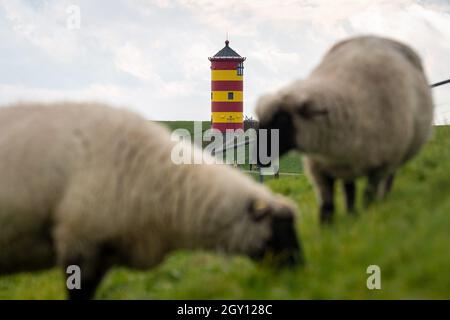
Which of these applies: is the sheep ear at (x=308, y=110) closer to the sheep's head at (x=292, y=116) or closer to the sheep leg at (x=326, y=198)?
the sheep's head at (x=292, y=116)

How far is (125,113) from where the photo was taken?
651 cm

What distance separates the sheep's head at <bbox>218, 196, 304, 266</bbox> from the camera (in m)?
5.71

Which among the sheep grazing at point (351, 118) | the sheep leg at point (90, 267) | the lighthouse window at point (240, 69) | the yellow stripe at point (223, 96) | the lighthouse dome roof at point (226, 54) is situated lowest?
the sheep leg at point (90, 267)

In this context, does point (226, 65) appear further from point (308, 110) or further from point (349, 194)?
point (308, 110)

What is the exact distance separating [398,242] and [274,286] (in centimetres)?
103

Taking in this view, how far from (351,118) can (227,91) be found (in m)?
36.7

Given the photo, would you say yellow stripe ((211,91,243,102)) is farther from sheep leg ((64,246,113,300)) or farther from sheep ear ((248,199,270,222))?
sheep ear ((248,199,270,222))

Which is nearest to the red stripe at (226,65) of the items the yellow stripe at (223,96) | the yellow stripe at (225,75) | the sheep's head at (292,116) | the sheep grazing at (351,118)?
the yellow stripe at (225,75)

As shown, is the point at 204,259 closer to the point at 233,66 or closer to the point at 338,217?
the point at 338,217

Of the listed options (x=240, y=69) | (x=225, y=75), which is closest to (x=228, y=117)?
(x=225, y=75)

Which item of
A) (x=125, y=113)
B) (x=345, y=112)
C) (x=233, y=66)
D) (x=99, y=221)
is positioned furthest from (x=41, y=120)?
(x=233, y=66)

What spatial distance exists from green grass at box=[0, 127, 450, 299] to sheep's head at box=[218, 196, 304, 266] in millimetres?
118

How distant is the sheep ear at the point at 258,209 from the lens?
5.71m
